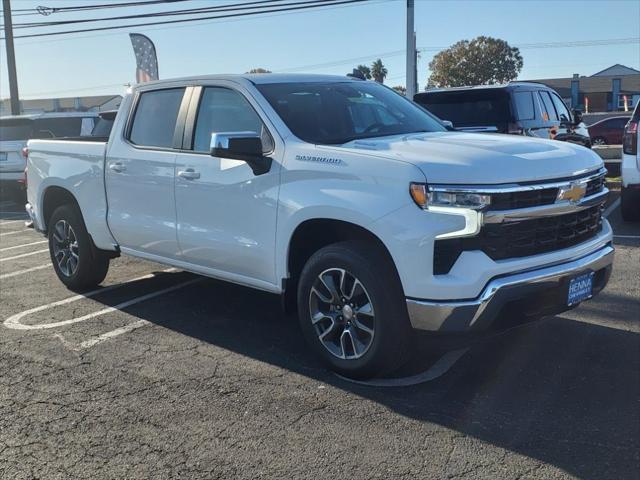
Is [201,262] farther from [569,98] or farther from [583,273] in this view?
[569,98]

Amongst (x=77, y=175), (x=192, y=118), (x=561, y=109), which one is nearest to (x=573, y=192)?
(x=192, y=118)

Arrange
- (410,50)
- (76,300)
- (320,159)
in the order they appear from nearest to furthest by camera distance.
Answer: (320,159)
(76,300)
(410,50)

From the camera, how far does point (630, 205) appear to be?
365 inches

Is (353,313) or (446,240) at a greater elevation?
(446,240)

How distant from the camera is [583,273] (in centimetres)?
411

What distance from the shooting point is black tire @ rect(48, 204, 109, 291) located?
254 inches

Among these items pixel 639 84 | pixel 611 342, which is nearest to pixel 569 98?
pixel 639 84

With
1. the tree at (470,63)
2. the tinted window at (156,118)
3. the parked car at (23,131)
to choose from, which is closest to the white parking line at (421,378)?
the tinted window at (156,118)

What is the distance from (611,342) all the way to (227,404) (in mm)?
2835

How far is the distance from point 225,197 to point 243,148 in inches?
20.9

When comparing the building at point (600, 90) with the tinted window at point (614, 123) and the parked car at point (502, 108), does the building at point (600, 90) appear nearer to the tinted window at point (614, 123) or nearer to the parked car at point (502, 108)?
the tinted window at point (614, 123)

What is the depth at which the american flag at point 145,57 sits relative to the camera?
54.9 ft

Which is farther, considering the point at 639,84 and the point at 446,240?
the point at 639,84

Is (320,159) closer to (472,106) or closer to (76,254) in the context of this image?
(76,254)
